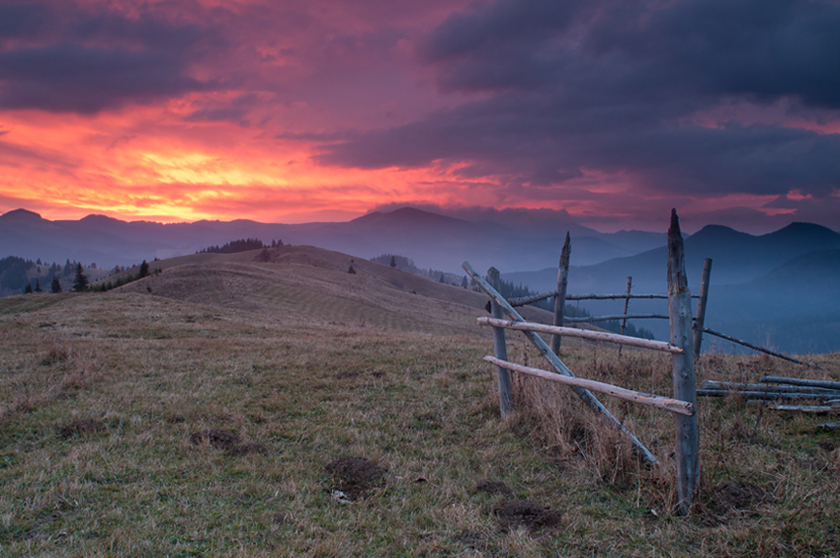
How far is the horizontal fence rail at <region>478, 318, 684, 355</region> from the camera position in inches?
176

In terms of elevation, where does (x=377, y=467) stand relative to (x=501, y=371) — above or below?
below

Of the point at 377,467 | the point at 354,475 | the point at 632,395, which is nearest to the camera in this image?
the point at 632,395

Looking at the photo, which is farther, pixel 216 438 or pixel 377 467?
pixel 216 438

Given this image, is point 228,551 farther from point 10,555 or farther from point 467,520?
point 467,520

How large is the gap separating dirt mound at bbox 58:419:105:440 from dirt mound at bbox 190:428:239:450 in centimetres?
161

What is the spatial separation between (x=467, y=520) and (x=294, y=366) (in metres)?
8.05

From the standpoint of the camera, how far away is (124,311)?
75.6 feet

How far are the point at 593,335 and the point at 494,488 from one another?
2300mm

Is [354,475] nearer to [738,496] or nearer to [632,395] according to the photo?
[632,395]

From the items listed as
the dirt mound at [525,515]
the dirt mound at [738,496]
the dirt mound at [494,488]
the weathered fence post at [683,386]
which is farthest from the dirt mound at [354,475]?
the dirt mound at [738,496]

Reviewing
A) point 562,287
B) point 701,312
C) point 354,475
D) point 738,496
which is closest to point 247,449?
point 354,475

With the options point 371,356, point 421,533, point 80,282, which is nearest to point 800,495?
point 421,533

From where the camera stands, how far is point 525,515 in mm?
4395

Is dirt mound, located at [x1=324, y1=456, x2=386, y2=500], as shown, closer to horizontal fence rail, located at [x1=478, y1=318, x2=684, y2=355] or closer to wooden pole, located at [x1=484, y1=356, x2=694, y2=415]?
wooden pole, located at [x1=484, y1=356, x2=694, y2=415]
